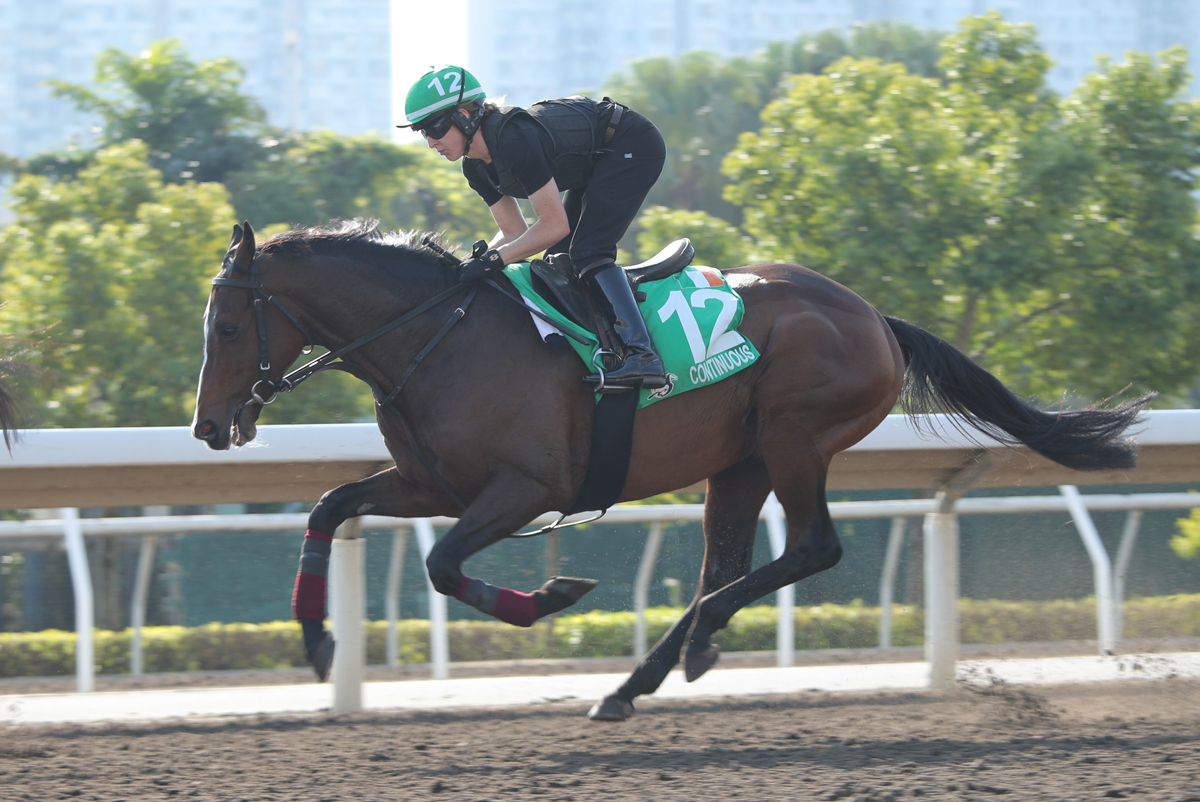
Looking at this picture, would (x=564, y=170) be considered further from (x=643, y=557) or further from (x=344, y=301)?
(x=643, y=557)

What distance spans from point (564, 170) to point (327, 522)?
4.75ft

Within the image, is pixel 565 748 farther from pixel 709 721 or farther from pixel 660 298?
pixel 660 298

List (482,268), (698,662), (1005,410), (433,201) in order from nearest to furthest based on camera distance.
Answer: (482,268) < (698,662) < (1005,410) < (433,201)

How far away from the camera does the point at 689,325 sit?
4.30 meters

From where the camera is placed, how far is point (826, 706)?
17.1 feet

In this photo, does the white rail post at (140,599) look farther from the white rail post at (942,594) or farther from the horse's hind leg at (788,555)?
the white rail post at (942,594)

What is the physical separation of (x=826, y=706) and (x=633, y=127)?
2531 mm

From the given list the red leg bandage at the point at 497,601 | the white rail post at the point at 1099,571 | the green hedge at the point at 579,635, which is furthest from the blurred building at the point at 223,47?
the red leg bandage at the point at 497,601

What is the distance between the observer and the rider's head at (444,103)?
405cm

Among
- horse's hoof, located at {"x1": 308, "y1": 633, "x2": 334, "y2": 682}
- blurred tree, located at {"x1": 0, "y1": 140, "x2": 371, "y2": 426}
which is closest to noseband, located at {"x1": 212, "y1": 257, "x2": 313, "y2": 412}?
horse's hoof, located at {"x1": 308, "y1": 633, "x2": 334, "y2": 682}

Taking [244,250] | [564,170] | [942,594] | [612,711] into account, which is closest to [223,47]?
[942,594]

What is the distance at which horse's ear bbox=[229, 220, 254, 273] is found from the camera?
3961 mm

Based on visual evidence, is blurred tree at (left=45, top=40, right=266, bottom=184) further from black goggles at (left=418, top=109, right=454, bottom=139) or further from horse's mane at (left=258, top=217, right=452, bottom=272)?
black goggles at (left=418, top=109, right=454, bottom=139)

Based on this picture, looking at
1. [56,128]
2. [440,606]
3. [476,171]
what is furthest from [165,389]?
[56,128]
